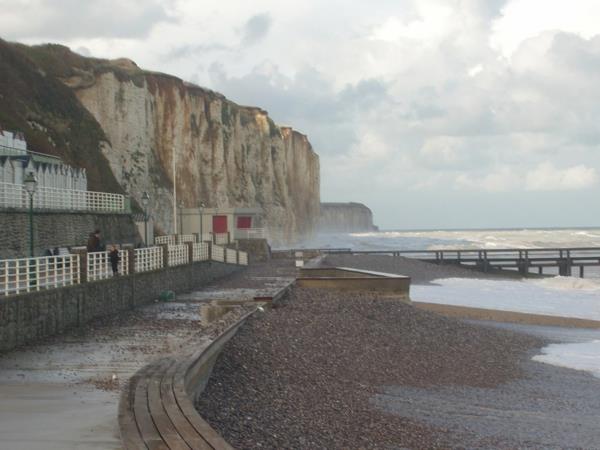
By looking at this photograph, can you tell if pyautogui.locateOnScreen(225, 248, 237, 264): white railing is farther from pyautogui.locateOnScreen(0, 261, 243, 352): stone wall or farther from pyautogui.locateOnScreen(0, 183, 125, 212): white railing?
pyautogui.locateOnScreen(0, 261, 243, 352): stone wall

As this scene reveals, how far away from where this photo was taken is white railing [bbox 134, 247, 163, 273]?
797 inches

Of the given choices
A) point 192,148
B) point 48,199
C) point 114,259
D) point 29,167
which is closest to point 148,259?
point 114,259

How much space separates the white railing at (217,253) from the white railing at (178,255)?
454 centimetres

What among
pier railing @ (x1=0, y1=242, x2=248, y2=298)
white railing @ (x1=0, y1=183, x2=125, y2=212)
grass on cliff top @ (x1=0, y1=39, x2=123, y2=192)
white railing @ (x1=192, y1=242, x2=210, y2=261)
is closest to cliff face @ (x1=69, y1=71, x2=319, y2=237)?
grass on cliff top @ (x1=0, y1=39, x2=123, y2=192)

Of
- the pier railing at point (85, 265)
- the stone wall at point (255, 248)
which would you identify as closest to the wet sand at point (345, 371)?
the pier railing at point (85, 265)

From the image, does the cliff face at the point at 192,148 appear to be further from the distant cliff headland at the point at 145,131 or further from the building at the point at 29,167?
the building at the point at 29,167

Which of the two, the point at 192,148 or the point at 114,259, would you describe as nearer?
the point at 114,259

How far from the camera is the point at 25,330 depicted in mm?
11758

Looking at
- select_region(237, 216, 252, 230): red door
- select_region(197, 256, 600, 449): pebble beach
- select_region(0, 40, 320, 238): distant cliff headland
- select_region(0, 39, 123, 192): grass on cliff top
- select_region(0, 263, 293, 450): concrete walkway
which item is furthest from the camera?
select_region(237, 216, 252, 230): red door

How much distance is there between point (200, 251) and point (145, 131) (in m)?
33.3

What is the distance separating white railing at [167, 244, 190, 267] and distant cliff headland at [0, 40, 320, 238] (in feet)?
58.5

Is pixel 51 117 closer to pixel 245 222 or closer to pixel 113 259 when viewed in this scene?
pixel 245 222

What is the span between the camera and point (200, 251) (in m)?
29.4

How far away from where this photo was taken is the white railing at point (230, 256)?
35.7 metres
